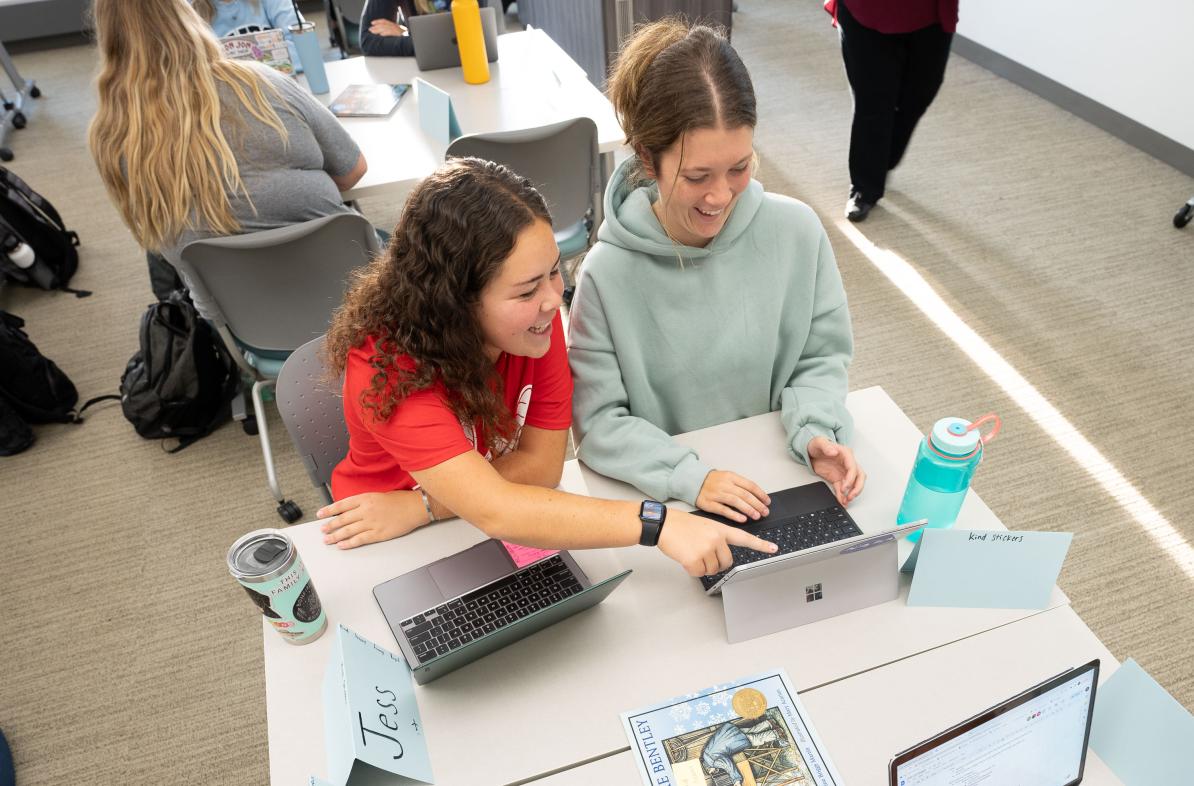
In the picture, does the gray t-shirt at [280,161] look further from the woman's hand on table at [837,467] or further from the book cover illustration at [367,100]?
the woman's hand on table at [837,467]

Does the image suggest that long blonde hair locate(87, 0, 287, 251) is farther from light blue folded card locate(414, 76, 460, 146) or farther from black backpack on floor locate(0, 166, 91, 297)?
black backpack on floor locate(0, 166, 91, 297)

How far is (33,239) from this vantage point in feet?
10.3

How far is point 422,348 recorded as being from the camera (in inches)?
45.0

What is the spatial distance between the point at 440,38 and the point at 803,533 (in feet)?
7.66

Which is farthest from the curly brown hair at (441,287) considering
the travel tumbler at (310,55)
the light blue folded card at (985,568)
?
the travel tumbler at (310,55)

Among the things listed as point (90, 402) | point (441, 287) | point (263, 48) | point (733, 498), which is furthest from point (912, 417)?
point (90, 402)

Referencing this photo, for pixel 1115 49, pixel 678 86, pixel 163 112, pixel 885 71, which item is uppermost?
pixel 678 86

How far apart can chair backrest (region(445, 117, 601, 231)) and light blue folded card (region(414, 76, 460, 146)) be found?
0.96ft

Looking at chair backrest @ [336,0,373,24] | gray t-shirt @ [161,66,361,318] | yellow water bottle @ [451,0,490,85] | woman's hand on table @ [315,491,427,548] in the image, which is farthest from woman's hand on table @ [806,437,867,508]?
chair backrest @ [336,0,373,24]

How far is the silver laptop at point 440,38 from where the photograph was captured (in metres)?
2.75

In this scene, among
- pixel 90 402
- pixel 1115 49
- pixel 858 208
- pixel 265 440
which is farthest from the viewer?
pixel 1115 49

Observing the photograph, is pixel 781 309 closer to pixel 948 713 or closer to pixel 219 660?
pixel 948 713

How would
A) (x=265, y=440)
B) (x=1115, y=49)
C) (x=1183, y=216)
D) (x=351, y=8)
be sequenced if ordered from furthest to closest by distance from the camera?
(x=351, y=8), (x=1115, y=49), (x=1183, y=216), (x=265, y=440)

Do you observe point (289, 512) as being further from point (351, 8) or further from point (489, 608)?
point (351, 8)
